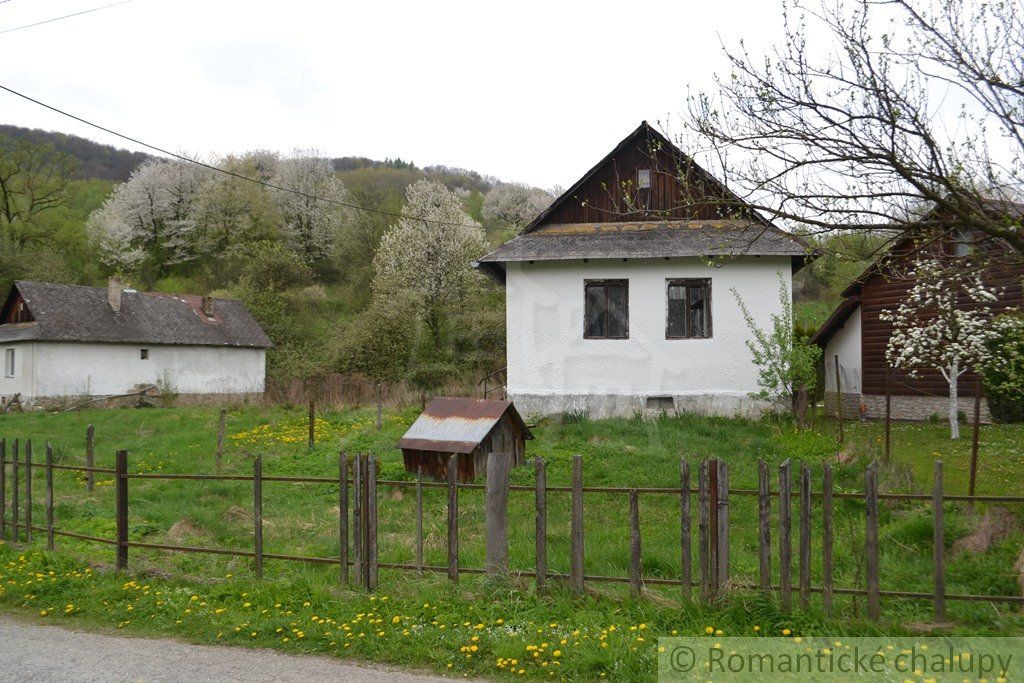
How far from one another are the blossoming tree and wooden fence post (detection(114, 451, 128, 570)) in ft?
45.3

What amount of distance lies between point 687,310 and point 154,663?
13.7 m

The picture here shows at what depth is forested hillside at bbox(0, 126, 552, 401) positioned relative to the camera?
32.4 m

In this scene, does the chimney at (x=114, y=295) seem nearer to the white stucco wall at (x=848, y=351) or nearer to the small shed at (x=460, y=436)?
the small shed at (x=460, y=436)

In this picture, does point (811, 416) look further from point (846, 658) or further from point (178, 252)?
point (178, 252)

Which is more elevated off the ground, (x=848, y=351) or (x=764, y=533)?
(x=848, y=351)

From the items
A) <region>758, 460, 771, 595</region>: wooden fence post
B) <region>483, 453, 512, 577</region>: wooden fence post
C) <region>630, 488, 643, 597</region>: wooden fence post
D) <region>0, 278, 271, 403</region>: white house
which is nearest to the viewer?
<region>758, 460, 771, 595</region>: wooden fence post

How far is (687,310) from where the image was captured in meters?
17.1

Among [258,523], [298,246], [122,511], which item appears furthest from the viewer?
[298,246]

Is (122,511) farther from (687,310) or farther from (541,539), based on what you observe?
(687,310)

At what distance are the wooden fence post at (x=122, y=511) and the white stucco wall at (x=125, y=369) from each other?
2306 centimetres

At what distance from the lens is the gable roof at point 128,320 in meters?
28.3

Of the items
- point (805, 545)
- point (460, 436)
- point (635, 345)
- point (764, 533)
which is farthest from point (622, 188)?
point (805, 545)

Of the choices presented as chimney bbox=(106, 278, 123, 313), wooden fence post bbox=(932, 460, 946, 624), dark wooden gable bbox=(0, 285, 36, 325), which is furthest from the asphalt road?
chimney bbox=(106, 278, 123, 313)

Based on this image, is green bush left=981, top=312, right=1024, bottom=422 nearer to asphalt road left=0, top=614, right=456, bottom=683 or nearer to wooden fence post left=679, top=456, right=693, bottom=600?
wooden fence post left=679, top=456, right=693, bottom=600
